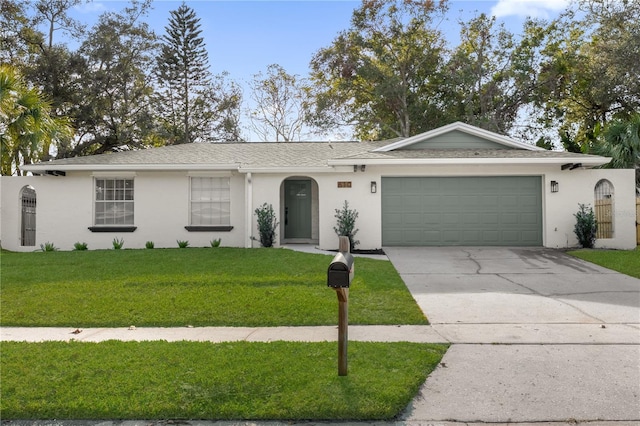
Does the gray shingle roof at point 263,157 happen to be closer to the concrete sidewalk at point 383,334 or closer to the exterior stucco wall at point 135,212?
the exterior stucco wall at point 135,212

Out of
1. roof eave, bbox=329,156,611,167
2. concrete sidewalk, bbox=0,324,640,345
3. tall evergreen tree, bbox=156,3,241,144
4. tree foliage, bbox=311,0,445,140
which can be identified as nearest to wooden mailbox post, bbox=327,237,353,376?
concrete sidewalk, bbox=0,324,640,345

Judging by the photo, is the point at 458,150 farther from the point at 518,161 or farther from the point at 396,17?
the point at 396,17

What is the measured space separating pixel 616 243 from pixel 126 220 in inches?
582

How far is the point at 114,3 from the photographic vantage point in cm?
2706

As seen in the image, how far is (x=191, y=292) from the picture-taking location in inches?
292

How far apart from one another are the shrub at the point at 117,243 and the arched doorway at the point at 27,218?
2923 millimetres

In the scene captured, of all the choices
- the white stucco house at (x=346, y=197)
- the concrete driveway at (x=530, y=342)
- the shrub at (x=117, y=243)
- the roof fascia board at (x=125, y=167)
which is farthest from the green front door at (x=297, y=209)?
the concrete driveway at (x=530, y=342)

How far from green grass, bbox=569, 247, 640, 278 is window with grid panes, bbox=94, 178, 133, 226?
12913 millimetres

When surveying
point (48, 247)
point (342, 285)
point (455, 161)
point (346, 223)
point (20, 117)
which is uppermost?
point (20, 117)

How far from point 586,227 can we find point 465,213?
10.8 ft

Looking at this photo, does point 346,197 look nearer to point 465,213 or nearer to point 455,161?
point 455,161

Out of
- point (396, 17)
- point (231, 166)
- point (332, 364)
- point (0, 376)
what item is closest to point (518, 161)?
point (231, 166)

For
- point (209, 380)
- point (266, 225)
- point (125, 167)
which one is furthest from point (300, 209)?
point (209, 380)

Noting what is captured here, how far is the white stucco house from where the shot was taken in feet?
41.8
